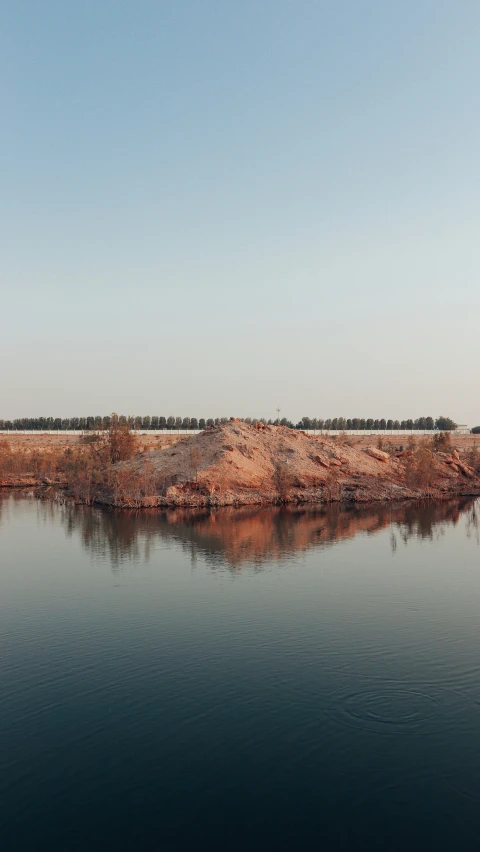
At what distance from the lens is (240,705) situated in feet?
49.1

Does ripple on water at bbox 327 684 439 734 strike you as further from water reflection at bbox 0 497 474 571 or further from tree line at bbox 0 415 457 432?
tree line at bbox 0 415 457 432

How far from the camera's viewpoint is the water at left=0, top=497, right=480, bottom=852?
36.0 ft

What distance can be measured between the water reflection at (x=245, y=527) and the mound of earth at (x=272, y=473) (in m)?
3.39

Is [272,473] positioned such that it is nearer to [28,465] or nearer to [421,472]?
[421,472]

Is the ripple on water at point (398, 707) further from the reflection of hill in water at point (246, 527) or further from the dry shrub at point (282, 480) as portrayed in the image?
the dry shrub at point (282, 480)

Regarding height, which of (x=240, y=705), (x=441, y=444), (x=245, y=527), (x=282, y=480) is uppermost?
(x=441, y=444)

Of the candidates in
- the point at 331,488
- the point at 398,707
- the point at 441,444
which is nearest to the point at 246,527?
the point at 331,488

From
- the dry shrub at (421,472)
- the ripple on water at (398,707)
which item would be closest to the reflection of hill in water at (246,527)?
the dry shrub at (421,472)

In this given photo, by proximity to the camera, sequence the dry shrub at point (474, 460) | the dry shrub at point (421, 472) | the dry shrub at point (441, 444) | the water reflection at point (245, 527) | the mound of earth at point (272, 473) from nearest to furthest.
Result: the water reflection at point (245, 527) → the mound of earth at point (272, 473) → the dry shrub at point (421, 472) → the dry shrub at point (474, 460) → the dry shrub at point (441, 444)

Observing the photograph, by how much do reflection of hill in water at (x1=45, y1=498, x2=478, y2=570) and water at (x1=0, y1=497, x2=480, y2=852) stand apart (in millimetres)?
2754

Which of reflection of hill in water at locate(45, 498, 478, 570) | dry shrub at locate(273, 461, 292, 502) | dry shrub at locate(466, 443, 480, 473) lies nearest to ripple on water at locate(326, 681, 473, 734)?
reflection of hill in water at locate(45, 498, 478, 570)

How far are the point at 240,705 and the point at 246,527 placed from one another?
24.3 metres

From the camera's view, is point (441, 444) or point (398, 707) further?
point (441, 444)

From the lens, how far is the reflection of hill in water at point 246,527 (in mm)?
32375
